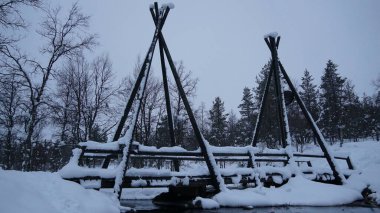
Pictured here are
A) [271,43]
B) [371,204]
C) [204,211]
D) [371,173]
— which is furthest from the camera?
[271,43]

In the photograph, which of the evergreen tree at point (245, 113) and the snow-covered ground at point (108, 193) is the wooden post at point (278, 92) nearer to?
the snow-covered ground at point (108, 193)

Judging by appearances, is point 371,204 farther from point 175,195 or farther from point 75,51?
point 75,51

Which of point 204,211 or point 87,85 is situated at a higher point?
point 87,85

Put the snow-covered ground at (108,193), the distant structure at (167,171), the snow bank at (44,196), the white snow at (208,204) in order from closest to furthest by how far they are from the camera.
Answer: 1. the snow bank at (44,196)
2. the snow-covered ground at (108,193)
3. the distant structure at (167,171)
4. the white snow at (208,204)

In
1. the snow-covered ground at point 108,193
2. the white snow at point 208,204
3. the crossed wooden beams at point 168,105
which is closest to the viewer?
the snow-covered ground at point 108,193

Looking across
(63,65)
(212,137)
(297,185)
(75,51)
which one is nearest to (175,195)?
(297,185)

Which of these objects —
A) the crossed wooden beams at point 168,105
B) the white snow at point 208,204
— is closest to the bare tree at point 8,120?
the crossed wooden beams at point 168,105

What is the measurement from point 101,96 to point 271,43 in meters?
18.3

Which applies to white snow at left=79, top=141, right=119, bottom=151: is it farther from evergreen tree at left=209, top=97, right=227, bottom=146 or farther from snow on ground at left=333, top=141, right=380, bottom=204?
evergreen tree at left=209, top=97, right=227, bottom=146

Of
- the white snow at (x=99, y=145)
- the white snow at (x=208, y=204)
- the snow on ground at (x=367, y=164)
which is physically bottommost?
the white snow at (x=208, y=204)

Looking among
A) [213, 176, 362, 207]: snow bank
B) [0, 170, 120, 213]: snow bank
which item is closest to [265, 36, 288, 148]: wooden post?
[213, 176, 362, 207]: snow bank

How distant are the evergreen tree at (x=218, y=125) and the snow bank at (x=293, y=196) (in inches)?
1228

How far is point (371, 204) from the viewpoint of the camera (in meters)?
9.43

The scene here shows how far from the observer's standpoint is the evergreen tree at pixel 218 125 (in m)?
41.7
